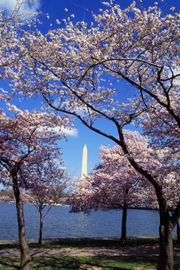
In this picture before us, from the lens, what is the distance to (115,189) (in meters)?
19.5

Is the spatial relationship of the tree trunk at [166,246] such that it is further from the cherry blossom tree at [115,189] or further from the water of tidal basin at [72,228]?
the water of tidal basin at [72,228]

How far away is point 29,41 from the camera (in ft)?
27.8

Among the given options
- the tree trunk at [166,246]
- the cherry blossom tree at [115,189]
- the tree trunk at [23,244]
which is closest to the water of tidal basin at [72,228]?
the cherry blossom tree at [115,189]

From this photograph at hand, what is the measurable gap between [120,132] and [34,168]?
20.3 feet

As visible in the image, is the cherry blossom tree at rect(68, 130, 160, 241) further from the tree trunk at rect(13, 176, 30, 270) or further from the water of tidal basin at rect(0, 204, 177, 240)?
the tree trunk at rect(13, 176, 30, 270)

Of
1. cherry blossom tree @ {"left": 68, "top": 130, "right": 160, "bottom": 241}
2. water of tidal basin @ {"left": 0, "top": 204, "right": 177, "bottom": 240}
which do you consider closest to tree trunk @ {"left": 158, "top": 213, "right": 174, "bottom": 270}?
cherry blossom tree @ {"left": 68, "top": 130, "right": 160, "bottom": 241}

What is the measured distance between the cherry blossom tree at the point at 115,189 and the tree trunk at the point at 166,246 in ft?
33.4

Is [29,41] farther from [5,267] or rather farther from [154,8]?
[5,267]

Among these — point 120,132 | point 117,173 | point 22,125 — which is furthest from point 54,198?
point 120,132

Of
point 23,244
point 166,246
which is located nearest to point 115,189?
point 23,244

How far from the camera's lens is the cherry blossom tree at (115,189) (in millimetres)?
18891

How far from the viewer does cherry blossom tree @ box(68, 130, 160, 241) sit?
18.9m

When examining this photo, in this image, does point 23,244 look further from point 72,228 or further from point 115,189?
point 72,228

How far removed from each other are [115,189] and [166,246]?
40.7 feet
